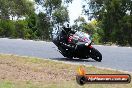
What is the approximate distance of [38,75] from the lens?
10445mm

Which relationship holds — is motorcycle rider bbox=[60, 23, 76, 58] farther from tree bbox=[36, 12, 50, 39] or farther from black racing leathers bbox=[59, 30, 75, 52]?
tree bbox=[36, 12, 50, 39]

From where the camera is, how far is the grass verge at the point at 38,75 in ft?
28.0

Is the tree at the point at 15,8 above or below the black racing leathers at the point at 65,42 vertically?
above

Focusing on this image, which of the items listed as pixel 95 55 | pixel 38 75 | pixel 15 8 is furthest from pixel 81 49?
pixel 15 8

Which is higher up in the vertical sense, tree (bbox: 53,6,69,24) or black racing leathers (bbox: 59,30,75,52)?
tree (bbox: 53,6,69,24)

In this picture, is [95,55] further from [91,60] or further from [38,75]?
[38,75]

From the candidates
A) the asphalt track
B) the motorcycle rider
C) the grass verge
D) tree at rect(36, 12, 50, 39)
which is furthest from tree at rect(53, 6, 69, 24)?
the grass verge

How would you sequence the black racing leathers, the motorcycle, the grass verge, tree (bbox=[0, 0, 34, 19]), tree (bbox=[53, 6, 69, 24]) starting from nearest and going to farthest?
the grass verge, the motorcycle, the black racing leathers, tree (bbox=[53, 6, 69, 24]), tree (bbox=[0, 0, 34, 19])

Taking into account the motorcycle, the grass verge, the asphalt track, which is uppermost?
the motorcycle

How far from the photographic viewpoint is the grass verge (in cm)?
853

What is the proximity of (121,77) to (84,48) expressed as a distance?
1231 centimetres

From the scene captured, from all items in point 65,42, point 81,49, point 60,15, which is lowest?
point 81,49

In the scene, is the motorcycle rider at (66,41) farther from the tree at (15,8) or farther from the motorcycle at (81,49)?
the tree at (15,8)

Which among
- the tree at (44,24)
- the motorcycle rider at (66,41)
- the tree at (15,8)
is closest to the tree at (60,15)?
the tree at (44,24)
